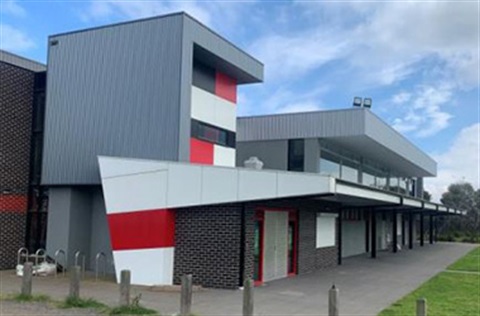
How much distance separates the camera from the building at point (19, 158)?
1895 centimetres

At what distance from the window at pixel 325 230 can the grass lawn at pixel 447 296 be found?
14.2 feet

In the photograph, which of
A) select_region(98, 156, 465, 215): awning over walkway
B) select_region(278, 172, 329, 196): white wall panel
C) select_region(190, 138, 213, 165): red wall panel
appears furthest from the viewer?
select_region(190, 138, 213, 165): red wall panel

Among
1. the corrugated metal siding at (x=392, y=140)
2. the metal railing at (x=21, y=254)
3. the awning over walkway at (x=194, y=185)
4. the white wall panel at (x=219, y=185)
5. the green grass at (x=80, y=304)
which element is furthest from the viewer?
the corrugated metal siding at (x=392, y=140)

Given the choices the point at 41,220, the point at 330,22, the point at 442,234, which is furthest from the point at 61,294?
the point at 442,234

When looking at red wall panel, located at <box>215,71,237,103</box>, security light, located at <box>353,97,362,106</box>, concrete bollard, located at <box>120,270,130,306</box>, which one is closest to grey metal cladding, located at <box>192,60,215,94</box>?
red wall panel, located at <box>215,71,237,103</box>

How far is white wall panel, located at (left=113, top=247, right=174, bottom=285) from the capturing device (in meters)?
→ 15.5

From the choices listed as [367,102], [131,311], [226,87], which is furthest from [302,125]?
[131,311]

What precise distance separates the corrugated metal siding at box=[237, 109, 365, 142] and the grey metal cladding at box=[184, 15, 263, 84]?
4.25 m

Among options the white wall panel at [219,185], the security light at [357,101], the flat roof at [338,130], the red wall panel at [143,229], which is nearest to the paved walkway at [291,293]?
the red wall panel at [143,229]

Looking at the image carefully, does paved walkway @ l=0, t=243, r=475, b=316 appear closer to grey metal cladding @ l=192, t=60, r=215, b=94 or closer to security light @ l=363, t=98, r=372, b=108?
grey metal cladding @ l=192, t=60, r=215, b=94

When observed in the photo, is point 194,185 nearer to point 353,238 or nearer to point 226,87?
point 226,87

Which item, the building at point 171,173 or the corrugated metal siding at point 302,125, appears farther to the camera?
the corrugated metal siding at point 302,125

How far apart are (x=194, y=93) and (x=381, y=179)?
19.0 meters

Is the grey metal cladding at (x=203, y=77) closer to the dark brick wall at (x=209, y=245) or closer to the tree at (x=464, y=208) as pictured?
the dark brick wall at (x=209, y=245)
